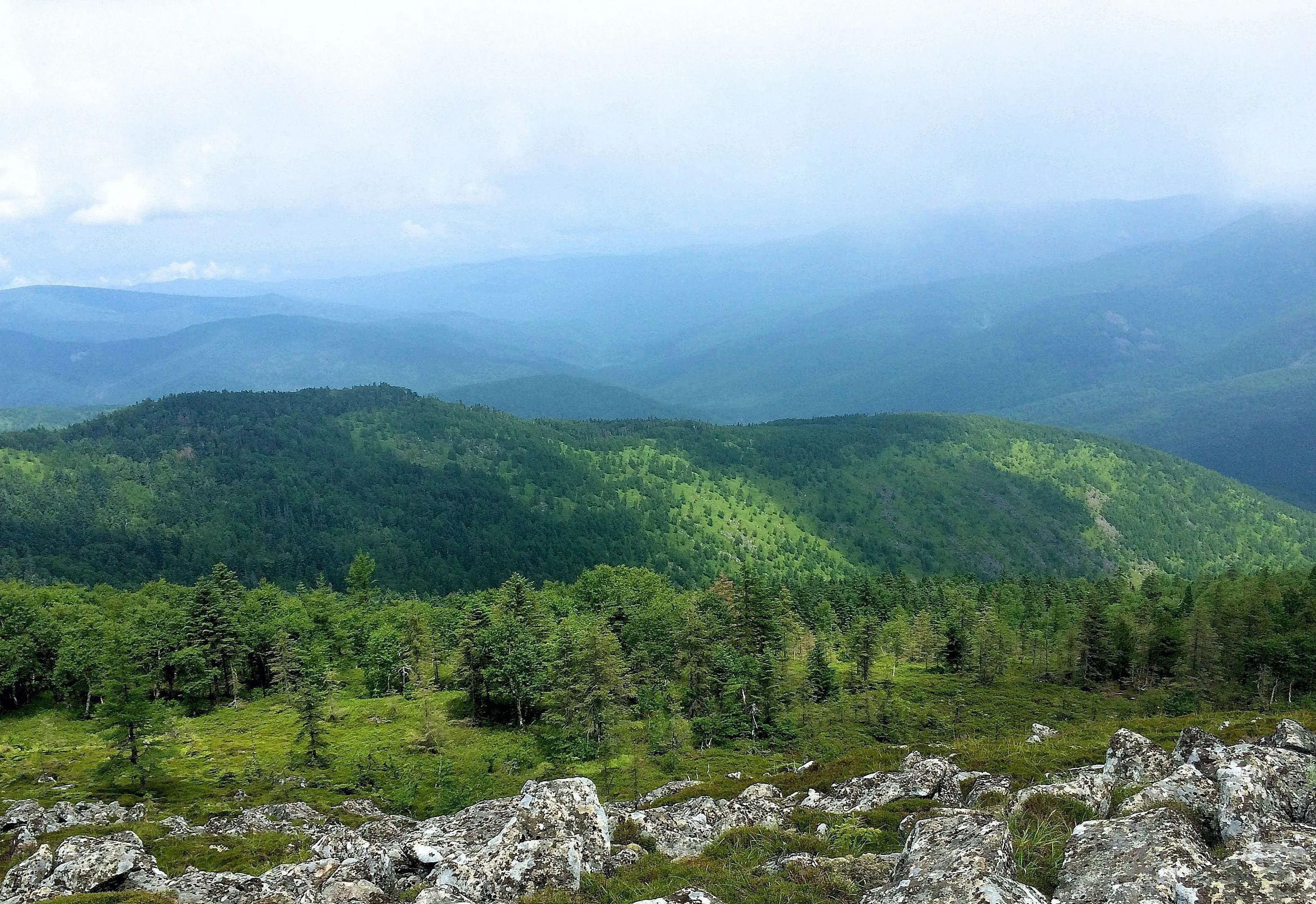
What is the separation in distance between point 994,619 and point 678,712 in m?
59.6

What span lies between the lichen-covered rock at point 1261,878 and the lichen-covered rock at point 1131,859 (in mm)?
361

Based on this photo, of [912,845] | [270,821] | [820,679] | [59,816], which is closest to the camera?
[912,845]

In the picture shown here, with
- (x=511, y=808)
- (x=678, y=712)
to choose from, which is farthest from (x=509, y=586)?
(x=511, y=808)

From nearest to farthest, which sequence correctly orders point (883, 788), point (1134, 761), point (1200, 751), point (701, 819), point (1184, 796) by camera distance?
point (1184, 796) → point (1200, 751) → point (1134, 761) → point (701, 819) → point (883, 788)

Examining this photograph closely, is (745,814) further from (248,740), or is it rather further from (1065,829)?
(248,740)

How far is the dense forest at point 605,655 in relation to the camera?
207 ft

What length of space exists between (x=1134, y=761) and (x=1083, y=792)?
17.6 ft

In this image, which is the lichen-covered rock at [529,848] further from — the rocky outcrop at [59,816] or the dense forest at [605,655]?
the dense forest at [605,655]

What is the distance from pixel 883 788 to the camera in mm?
31328

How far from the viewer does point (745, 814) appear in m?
29.3

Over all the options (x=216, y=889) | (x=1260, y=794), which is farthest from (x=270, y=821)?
(x=1260, y=794)

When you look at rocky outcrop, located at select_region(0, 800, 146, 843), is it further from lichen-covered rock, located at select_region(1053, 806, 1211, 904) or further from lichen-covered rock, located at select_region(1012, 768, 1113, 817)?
lichen-covered rock, located at select_region(1053, 806, 1211, 904)

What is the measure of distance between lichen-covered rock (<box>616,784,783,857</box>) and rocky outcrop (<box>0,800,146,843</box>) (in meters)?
33.6

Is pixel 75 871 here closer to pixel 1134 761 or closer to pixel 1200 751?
pixel 1134 761
